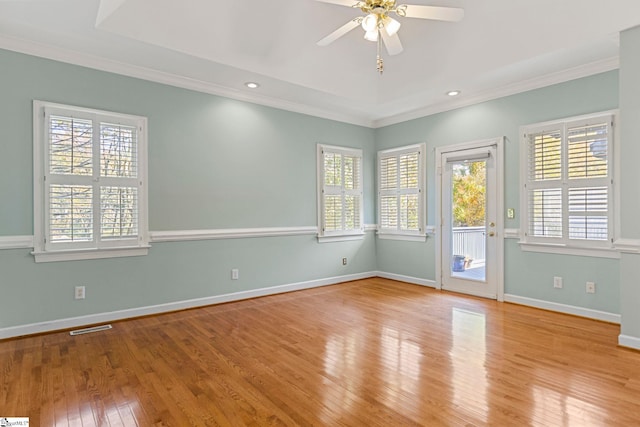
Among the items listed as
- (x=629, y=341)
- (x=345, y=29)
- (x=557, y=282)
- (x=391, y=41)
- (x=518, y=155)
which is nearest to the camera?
(x=345, y=29)

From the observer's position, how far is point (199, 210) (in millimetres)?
4562

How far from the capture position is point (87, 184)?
12.4ft

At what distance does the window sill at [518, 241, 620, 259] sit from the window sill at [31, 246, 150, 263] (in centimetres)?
474

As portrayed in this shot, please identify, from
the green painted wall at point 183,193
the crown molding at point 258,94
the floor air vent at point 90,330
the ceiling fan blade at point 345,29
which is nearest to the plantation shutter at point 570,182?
the crown molding at point 258,94

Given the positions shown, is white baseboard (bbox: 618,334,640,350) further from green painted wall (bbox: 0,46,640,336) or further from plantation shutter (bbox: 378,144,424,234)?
plantation shutter (bbox: 378,144,424,234)

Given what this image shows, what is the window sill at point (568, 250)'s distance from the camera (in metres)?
3.84

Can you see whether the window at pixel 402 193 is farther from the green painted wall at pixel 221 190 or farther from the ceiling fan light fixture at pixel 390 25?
the ceiling fan light fixture at pixel 390 25

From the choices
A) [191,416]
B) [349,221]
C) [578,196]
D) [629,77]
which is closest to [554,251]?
[578,196]

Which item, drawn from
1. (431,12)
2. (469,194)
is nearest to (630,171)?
(469,194)

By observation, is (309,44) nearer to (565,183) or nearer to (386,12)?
(386,12)

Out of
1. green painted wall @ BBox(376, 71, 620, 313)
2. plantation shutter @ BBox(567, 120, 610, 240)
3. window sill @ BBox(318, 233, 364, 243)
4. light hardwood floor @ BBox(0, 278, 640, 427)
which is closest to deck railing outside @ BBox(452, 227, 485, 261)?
green painted wall @ BBox(376, 71, 620, 313)

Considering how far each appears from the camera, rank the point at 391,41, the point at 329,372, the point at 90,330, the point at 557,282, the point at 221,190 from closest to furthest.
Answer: the point at 329,372 → the point at 391,41 → the point at 90,330 → the point at 557,282 → the point at 221,190

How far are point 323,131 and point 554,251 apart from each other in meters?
3.71

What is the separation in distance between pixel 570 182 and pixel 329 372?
355 centimetres
